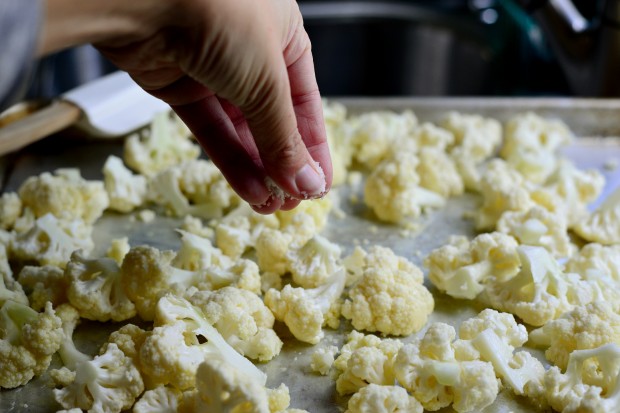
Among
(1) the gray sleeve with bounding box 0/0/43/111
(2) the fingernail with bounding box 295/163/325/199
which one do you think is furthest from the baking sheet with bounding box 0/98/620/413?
(1) the gray sleeve with bounding box 0/0/43/111

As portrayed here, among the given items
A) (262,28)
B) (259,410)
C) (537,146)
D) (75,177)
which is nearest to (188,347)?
(259,410)

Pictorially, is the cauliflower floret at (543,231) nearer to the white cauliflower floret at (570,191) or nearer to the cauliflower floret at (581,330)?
the white cauliflower floret at (570,191)

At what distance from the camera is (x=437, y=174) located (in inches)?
61.1

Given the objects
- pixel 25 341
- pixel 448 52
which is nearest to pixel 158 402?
pixel 25 341

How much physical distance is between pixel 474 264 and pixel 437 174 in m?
0.36

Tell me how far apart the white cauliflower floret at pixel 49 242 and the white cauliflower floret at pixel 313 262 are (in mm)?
384

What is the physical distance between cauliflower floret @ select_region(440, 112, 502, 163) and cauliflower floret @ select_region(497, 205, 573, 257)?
1.08ft

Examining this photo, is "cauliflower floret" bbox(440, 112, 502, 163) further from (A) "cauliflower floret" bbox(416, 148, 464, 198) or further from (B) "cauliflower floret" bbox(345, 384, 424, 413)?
(B) "cauliflower floret" bbox(345, 384, 424, 413)

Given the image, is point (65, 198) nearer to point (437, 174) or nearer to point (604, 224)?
point (437, 174)

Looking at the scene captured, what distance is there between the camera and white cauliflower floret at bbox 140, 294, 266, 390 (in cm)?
94

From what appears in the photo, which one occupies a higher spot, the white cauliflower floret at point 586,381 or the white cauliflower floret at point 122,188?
the white cauliflower floret at point 586,381

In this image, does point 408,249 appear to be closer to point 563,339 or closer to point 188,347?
point 563,339

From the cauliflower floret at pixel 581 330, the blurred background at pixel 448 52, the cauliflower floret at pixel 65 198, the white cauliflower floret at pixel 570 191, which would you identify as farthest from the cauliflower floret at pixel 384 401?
the blurred background at pixel 448 52

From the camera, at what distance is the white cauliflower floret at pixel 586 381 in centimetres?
90
